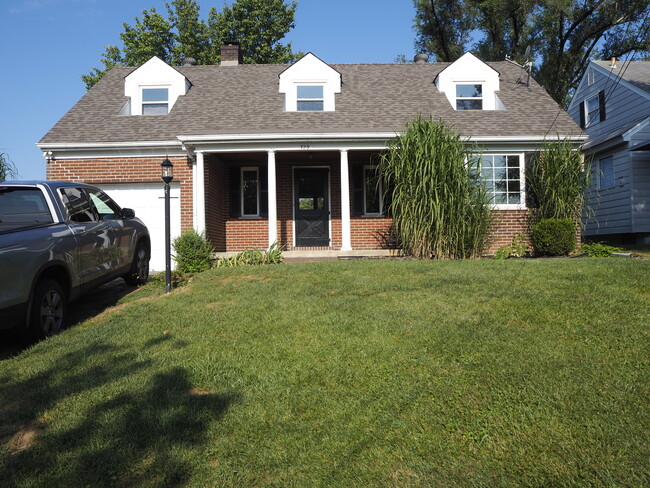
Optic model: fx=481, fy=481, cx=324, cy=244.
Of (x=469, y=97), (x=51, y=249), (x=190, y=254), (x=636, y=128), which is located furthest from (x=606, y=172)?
(x=51, y=249)

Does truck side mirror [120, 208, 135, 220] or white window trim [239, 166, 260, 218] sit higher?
white window trim [239, 166, 260, 218]

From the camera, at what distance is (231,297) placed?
6320 millimetres

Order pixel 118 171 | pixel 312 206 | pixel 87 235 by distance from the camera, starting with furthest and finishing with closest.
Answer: pixel 312 206 → pixel 118 171 → pixel 87 235

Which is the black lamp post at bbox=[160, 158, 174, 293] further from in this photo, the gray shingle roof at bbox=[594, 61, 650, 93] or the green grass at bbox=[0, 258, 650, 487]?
the gray shingle roof at bbox=[594, 61, 650, 93]

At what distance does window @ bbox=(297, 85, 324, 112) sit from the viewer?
43.2ft

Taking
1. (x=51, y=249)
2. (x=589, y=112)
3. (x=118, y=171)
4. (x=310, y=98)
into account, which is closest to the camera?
(x=51, y=249)

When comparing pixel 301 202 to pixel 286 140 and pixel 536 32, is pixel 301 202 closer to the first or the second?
pixel 286 140

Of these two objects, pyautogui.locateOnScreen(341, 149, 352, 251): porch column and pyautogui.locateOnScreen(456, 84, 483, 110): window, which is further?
pyautogui.locateOnScreen(456, 84, 483, 110): window

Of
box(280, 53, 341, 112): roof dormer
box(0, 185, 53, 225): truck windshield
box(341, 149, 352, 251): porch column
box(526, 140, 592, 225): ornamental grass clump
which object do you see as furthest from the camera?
box(280, 53, 341, 112): roof dormer

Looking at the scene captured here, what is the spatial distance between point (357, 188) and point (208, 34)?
66.4 ft

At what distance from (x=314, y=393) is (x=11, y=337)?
3.71 m

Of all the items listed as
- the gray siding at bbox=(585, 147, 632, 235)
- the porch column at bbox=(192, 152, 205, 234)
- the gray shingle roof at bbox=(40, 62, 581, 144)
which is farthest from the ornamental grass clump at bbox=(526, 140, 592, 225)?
the porch column at bbox=(192, 152, 205, 234)

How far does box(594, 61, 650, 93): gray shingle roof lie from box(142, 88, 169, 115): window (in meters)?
14.9

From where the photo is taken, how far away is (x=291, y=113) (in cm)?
1259
